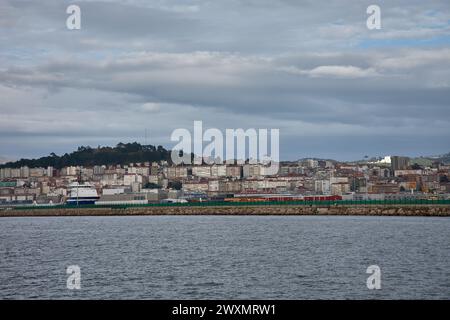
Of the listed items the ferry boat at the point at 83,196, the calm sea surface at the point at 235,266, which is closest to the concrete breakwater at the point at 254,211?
the ferry boat at the point at 83,196

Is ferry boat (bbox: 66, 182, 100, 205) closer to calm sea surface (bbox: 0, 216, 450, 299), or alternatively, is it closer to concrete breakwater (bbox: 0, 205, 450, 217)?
concrete breakwater (bbox: 0, 205, 450, 217)

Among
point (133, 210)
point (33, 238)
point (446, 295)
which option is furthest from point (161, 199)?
point (446, 295)

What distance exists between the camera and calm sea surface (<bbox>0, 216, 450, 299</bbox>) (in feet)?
110

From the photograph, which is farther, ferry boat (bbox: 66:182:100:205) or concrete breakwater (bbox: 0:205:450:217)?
ferry boat (bbox: 66:182:100:205)

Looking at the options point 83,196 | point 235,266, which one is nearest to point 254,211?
point 83,196

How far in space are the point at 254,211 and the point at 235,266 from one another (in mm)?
86701

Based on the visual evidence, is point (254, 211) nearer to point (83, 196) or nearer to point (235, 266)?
point (83, 196)

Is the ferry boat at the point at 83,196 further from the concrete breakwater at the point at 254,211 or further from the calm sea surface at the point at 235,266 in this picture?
the calm sea surface at the point at 235,266

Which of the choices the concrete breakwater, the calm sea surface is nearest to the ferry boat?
the concrete breakwater

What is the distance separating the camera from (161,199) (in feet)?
623

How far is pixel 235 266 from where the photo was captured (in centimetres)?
4256

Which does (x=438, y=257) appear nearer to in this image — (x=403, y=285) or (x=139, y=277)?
(x=403, y=285)

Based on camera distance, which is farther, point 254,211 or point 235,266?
point 254,211

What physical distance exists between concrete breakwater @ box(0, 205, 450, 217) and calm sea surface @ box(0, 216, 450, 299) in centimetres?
3943
